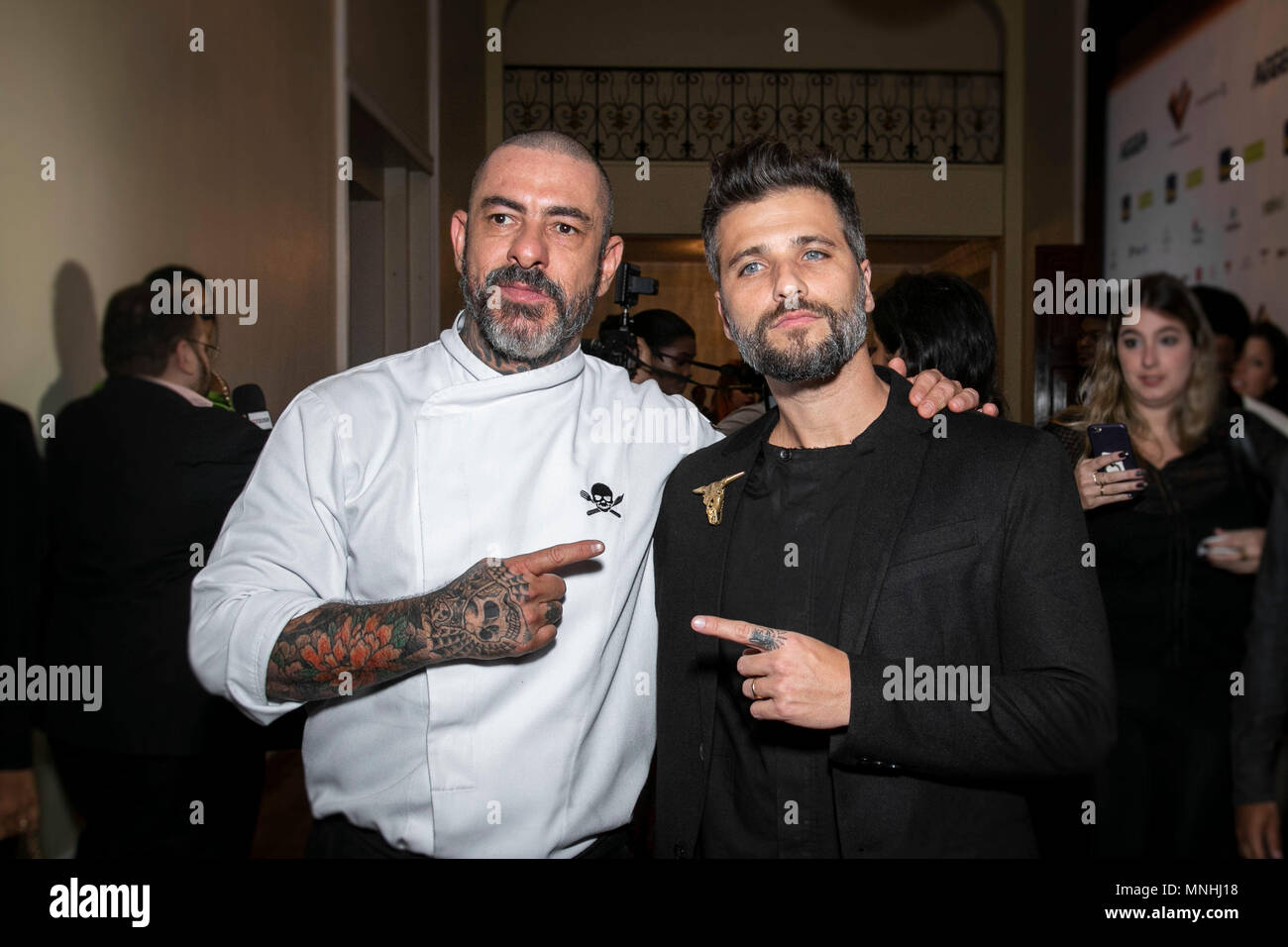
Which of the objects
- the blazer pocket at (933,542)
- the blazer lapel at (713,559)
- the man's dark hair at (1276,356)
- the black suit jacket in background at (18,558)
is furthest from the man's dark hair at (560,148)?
the man's dark hair at (1276,356)

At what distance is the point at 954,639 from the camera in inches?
44.0

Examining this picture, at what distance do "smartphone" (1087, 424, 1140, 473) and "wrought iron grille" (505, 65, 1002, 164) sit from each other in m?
4.08

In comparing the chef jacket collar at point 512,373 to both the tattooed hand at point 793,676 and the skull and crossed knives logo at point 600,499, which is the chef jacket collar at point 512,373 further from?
the tattooed hand at point 793,676

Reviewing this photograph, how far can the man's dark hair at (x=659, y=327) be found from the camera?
249 centimetres

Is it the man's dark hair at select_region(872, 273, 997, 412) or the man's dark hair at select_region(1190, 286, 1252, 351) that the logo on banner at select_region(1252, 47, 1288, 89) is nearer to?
the man's dark hair at select_region(1190, 286, 1252, 351)

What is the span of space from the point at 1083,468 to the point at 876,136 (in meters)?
5.33

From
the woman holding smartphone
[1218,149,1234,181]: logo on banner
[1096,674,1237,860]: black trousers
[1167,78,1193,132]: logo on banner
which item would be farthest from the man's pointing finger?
[1167,78,1193,132]: logo on banner

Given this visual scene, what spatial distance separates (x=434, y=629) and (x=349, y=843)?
41cm

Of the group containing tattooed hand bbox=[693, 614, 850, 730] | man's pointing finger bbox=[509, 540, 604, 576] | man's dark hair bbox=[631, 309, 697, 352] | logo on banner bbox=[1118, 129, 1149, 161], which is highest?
logo on banner bbox=[1118, 129, 1149, 161]

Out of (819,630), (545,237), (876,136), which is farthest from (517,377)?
(876,136)

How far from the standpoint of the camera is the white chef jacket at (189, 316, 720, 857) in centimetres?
125

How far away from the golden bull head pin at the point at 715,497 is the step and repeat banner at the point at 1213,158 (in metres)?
0.95

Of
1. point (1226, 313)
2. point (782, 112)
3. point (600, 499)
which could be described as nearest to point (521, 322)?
point (600, 499)

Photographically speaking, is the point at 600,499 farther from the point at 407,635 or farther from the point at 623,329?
the point at 623,329
